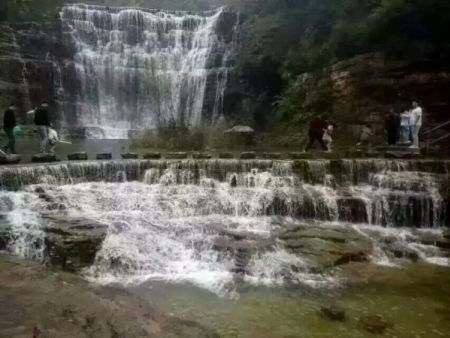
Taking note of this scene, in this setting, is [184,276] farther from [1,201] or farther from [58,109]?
[58,109]

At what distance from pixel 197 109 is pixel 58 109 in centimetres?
744

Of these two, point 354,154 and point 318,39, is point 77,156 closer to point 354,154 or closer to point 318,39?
point 354,154

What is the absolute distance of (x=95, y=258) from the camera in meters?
9.13

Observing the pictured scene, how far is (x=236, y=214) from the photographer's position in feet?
39.0

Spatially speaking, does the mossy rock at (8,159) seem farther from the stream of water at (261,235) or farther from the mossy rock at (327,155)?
the mossy rock at (327,155)

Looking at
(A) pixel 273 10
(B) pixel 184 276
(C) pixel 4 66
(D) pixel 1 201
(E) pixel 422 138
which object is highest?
(A) pixel 273 10

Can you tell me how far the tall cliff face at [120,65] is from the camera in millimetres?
25641

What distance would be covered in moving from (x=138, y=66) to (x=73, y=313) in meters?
23.0

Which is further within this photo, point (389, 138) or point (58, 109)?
point (58, 109)

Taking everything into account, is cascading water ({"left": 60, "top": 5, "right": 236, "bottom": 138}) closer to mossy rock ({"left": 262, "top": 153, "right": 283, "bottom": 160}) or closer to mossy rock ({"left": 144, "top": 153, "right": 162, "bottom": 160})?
mossy rock ({"left": 144, "top": 153, "right": 162, "bottom": 160})

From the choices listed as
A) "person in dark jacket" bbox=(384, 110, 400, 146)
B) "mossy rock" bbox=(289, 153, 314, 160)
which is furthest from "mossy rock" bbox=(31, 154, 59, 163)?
"person in dark jacket" bbox=(384, 110, 400, 146)

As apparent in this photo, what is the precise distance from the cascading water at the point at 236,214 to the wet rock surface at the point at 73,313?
5.36 feet

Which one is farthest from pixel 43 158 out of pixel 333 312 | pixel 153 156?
pixel 333 312

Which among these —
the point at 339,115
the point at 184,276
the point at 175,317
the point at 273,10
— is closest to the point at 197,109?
the point at 273,10
